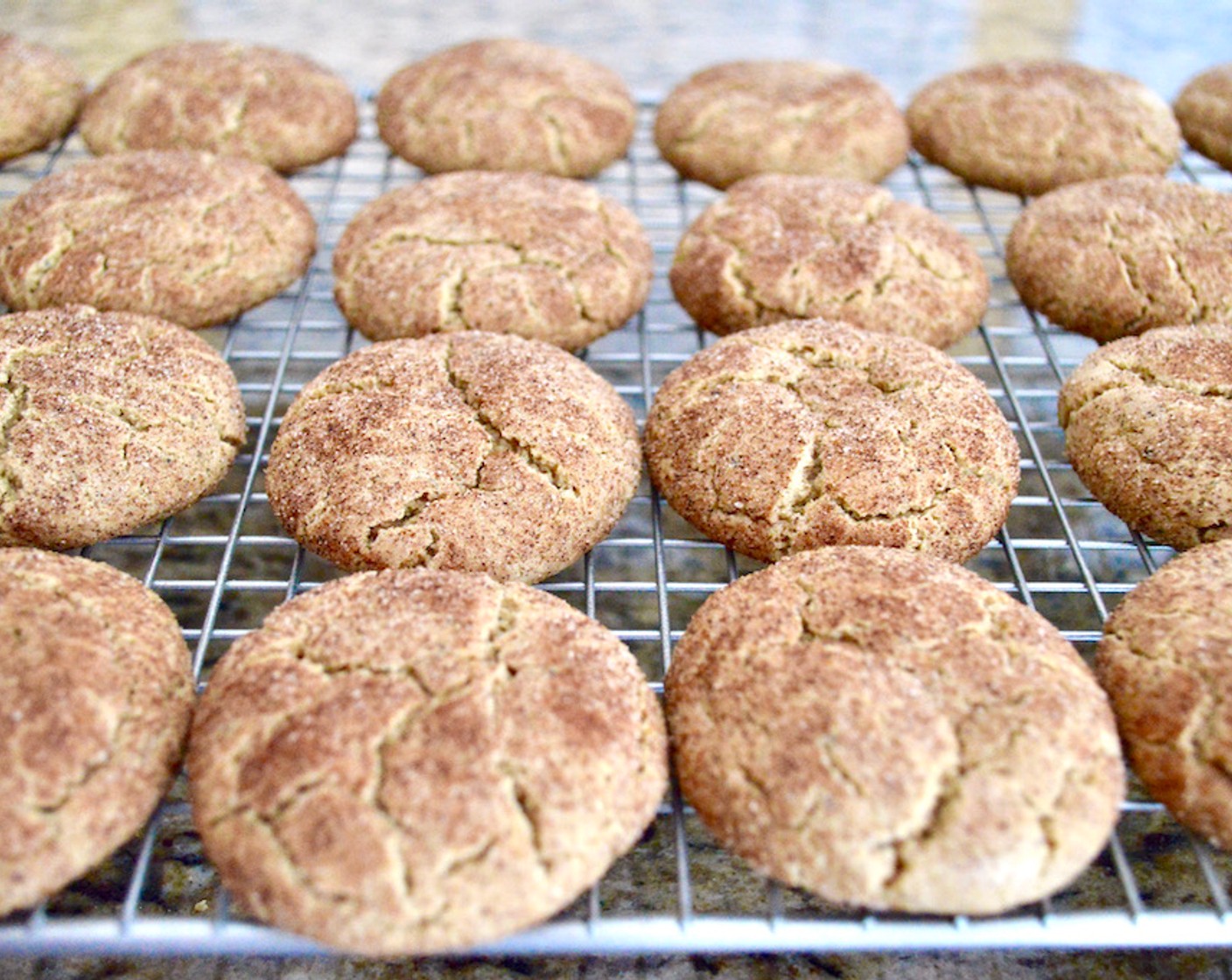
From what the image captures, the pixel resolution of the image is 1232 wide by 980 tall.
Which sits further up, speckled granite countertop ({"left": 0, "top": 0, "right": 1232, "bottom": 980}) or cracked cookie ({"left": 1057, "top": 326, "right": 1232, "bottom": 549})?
cracked cookie ({"left": 1057, "top": 326, "right": 1232, "bottom": 549})

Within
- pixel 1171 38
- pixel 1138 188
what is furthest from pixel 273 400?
pixel 1171 38

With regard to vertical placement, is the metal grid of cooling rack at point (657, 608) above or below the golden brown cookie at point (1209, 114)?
below

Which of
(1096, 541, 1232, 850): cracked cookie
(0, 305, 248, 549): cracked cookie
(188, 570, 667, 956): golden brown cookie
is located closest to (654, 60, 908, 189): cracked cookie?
(0, 305, 248, 549): cracked cookie

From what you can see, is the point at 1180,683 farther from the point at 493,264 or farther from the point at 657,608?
the point at 493,264

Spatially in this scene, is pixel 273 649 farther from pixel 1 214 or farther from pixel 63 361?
pixel 1 214

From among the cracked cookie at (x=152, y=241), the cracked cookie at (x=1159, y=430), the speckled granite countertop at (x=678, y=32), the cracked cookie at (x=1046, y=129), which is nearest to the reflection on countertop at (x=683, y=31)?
the speckled granite countertop at (x=678, y=32)

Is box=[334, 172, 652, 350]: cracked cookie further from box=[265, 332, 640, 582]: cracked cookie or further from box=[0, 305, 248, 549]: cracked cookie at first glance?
box=[0, 305, 248, 549]: cracked cookie

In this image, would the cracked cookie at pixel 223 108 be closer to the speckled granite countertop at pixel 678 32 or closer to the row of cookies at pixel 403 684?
the speckled granite countertop at pixel 678 32
